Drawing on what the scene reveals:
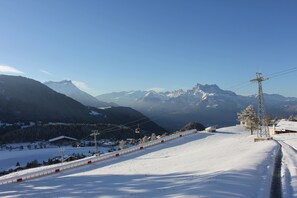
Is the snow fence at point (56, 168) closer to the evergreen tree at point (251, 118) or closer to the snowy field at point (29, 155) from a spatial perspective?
the evergreen tree at point (251, 118)

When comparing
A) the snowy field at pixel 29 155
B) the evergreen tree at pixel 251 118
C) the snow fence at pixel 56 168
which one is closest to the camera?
the snow fence at pixel 56 168

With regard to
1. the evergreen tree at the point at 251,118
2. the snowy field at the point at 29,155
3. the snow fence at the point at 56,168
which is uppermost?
the evergreen tree at the point at 251,118

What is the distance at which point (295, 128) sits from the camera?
108 m

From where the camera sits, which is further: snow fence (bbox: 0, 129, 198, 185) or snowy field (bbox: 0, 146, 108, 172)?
snowy field (bbox: 0, 146, 108, 172)

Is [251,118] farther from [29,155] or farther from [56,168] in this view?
[29,155]

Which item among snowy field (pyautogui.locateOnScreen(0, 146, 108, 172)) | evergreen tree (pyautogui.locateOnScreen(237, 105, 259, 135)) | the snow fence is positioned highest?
evergreen tree (pyautogui.locateOnScreen(237, 105, 259, 135))

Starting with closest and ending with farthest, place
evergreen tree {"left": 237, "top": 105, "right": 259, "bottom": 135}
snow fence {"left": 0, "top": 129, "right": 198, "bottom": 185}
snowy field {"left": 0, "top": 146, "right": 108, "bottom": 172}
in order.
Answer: snow fence {"left": 0, "top": 129, "right": 198, "bottom": 185} → evergreen tree {"left": 237, "top": 105, "right": 259, "bottom": 135} → snowy field {"left": 0, "top": 146, "right": 108, "bottom": 172}

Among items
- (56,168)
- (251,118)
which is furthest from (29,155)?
(251,118)

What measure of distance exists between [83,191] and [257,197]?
19200 mm

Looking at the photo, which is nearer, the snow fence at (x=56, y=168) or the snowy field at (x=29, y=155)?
the snow fence at (x=56, y=168)

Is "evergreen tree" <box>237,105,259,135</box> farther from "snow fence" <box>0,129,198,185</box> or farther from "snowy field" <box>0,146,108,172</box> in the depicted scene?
"snowy field" <box>0,146,108,172</box>

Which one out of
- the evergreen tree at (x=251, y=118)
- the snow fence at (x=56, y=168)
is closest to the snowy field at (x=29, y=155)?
the snow fence at (x=56, y=168)

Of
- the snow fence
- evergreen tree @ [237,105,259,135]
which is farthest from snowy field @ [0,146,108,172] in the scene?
evergreen tree @ [237,105,259,135]

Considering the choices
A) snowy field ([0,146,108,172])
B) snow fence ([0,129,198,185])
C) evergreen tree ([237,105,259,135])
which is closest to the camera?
snow fence ([0,129,198,185])
